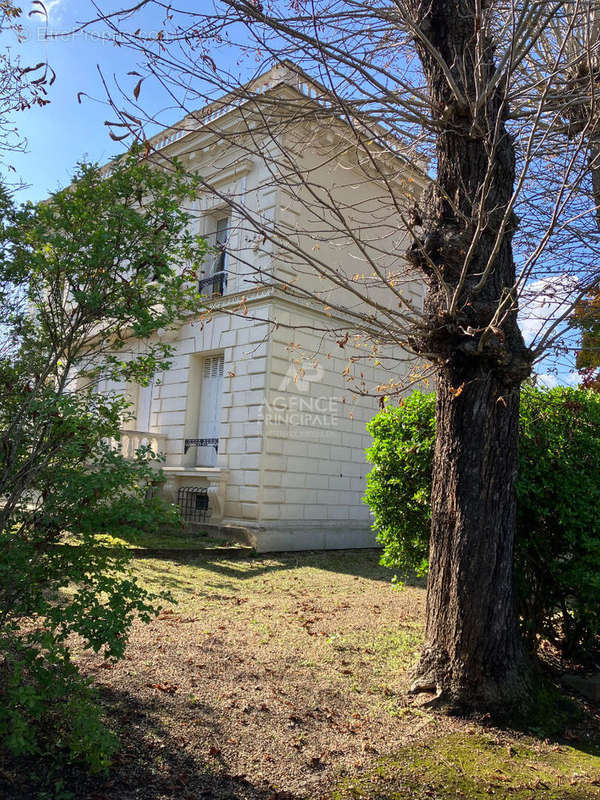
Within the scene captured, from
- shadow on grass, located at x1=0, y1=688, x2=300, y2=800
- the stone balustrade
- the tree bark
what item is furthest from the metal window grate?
shadow on grass, located at x1=0, y1=688, x2=300, y2=800

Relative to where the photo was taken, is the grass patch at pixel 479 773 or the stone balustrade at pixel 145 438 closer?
the grass patch at pixel 479 773

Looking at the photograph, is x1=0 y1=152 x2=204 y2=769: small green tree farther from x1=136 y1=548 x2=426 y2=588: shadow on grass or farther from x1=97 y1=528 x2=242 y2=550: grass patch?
x1=97 y1=528 x2=242 y2=550: grass patch

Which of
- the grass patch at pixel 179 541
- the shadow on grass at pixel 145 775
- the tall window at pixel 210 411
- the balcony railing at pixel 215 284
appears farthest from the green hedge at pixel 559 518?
the balcony railing at pixel 215 284

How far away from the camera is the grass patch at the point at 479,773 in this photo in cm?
311

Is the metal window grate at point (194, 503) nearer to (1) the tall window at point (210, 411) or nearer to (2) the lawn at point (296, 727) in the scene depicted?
(1) the tall window at point (210, 411)

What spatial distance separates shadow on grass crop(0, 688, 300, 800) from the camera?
2.76 metres

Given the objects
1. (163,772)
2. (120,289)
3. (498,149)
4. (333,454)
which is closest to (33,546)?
(163,772)

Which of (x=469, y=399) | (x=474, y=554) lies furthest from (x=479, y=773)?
(x=469, y=399)

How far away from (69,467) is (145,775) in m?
1.62

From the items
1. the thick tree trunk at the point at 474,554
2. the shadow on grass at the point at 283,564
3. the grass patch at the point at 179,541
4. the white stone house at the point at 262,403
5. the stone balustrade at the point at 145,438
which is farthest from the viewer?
the stone balustrade at the point at 145,438

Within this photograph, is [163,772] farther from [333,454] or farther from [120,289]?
[333,454]

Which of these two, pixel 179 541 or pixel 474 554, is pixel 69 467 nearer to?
pixel 474 554

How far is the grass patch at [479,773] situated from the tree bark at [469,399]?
429 millimetres

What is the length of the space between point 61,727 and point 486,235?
4.37m
